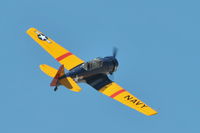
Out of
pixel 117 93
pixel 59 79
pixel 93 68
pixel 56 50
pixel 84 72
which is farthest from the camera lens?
pixel 56 50

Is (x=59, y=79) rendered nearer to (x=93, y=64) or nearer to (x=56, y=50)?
(x=93, y=64)

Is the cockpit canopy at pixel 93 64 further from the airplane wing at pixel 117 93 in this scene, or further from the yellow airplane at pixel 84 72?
the airplane wing at pixel 117 93

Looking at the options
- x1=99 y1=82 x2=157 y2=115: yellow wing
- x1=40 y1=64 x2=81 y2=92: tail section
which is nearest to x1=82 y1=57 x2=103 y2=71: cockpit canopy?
x1=99 y1=82 x2=157 y2=115: yellow wing

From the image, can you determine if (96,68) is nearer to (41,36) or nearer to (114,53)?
(114,53)

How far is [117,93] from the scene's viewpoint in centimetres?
4556

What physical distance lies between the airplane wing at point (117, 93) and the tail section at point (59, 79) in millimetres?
2609

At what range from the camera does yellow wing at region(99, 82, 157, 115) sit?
43281mm

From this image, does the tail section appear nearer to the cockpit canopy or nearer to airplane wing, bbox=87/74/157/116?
the cockpit canopy

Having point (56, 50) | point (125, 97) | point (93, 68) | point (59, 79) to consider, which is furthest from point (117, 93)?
point (56, 50)

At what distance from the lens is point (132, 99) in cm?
4484

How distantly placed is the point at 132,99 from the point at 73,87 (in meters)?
4.35

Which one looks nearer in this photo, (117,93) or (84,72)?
(117,93)

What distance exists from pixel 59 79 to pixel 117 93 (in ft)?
14.2

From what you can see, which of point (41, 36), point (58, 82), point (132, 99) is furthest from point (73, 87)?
point (41, 36)
